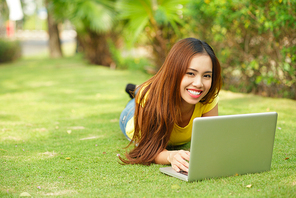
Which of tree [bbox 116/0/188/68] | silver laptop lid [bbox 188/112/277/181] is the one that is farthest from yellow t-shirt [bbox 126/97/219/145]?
tree [bbox 116/0/188/68]

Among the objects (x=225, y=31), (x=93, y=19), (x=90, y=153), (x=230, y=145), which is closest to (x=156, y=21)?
(x=225, y=31)

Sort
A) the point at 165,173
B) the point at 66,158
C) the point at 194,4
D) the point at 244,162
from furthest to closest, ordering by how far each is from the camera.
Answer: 1. the point at 194,4
2. the point at 66,158
3. the point at 165,173
4. the point at 244,162

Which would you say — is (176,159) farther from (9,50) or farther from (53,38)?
(53,38)

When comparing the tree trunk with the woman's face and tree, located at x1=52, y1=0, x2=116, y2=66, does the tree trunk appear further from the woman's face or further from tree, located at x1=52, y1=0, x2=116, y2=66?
the woman's face

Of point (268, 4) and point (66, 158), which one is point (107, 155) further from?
point (268, 4)

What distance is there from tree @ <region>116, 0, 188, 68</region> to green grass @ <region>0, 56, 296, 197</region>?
180 cm

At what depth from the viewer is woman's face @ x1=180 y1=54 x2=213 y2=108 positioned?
2164mm

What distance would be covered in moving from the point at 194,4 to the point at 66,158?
4020 mm

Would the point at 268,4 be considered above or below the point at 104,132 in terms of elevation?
above

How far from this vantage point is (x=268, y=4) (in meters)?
4.44

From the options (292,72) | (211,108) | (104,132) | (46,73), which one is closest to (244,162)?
(211,108)

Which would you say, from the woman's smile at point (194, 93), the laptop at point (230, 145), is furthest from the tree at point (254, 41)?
the laptop at point (230, 145)

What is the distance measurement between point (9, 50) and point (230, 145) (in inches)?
506

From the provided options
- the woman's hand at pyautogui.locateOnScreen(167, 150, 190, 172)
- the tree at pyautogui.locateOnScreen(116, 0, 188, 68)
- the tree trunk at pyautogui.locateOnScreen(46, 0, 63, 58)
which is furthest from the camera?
the tree trunk at pyautogui.locateOnScreen(46, 0, 63, 58)
